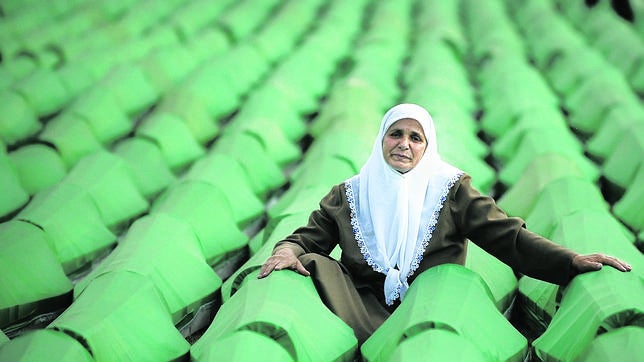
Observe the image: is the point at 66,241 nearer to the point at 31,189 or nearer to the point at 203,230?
the point at 203,230

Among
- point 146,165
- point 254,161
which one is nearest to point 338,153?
point 254,161

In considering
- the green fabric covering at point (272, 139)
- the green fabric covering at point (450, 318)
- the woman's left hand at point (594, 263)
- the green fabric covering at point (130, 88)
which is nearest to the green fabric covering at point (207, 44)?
the green fabric covering at point (130, 88)

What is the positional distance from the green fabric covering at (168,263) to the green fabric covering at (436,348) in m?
0.63

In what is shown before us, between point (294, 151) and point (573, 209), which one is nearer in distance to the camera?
point (573, 209)

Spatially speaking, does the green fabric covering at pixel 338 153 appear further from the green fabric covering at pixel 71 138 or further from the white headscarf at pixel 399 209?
the green fabric covering at pixel 71 138

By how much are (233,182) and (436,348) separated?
121 centimetres

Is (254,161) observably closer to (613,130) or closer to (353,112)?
(353,112)

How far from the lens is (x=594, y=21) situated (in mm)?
4531

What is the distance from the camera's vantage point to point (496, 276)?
5.82ft

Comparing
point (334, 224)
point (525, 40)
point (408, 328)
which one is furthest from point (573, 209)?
point (525, 40)

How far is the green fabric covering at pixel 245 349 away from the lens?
126 centimetres

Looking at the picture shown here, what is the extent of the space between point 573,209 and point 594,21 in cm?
294

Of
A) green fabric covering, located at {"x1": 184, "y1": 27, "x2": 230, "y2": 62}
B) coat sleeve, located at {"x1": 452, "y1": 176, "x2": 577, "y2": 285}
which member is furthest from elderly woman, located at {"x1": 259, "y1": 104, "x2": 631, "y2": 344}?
green fabric covering, located at {"x1": 184, "y1": 27, "x2": 230, "y2": 62}

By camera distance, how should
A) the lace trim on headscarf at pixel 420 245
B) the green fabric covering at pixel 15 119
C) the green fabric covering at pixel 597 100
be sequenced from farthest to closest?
the green fabric covering at pixel 597 100 < the green fabric covering at pixel 15 119 < the lace trim on headscarf at pixel 420 245
